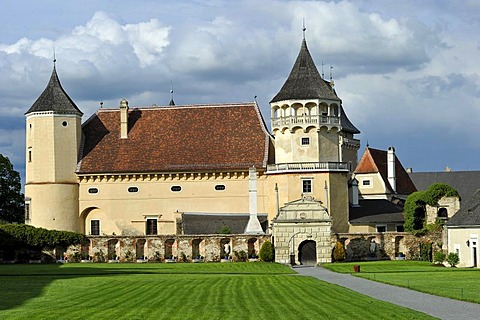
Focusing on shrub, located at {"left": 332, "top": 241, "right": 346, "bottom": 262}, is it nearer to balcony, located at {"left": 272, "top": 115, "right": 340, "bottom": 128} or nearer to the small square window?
the small square window

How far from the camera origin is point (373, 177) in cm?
9925

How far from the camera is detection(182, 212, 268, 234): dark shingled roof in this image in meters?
79.2

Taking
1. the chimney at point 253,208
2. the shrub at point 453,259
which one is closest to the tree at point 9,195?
the chimney at point 253,208

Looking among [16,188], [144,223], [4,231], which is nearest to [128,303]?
[4,231]

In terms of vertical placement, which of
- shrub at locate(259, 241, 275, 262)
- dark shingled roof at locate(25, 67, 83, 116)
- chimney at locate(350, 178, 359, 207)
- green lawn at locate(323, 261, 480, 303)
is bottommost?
green lawn at locate(323, 261, 480, 303)

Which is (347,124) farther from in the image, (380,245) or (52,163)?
(52,163)

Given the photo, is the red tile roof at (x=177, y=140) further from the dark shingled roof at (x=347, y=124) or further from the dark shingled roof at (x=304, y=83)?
the dark shingled roof at (x=347, y=124)

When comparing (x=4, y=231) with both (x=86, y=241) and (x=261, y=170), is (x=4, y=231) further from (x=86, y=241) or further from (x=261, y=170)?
(x=261, y=170)

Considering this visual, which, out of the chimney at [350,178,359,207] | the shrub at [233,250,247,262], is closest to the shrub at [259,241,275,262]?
the shrub at [233,250,247,262]

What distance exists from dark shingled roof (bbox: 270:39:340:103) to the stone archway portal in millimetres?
12306

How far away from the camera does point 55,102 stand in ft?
275

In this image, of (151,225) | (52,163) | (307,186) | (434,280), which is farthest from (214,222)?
(434,280)

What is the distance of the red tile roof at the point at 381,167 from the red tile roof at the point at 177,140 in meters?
18.7

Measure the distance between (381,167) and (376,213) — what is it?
20.0 m
